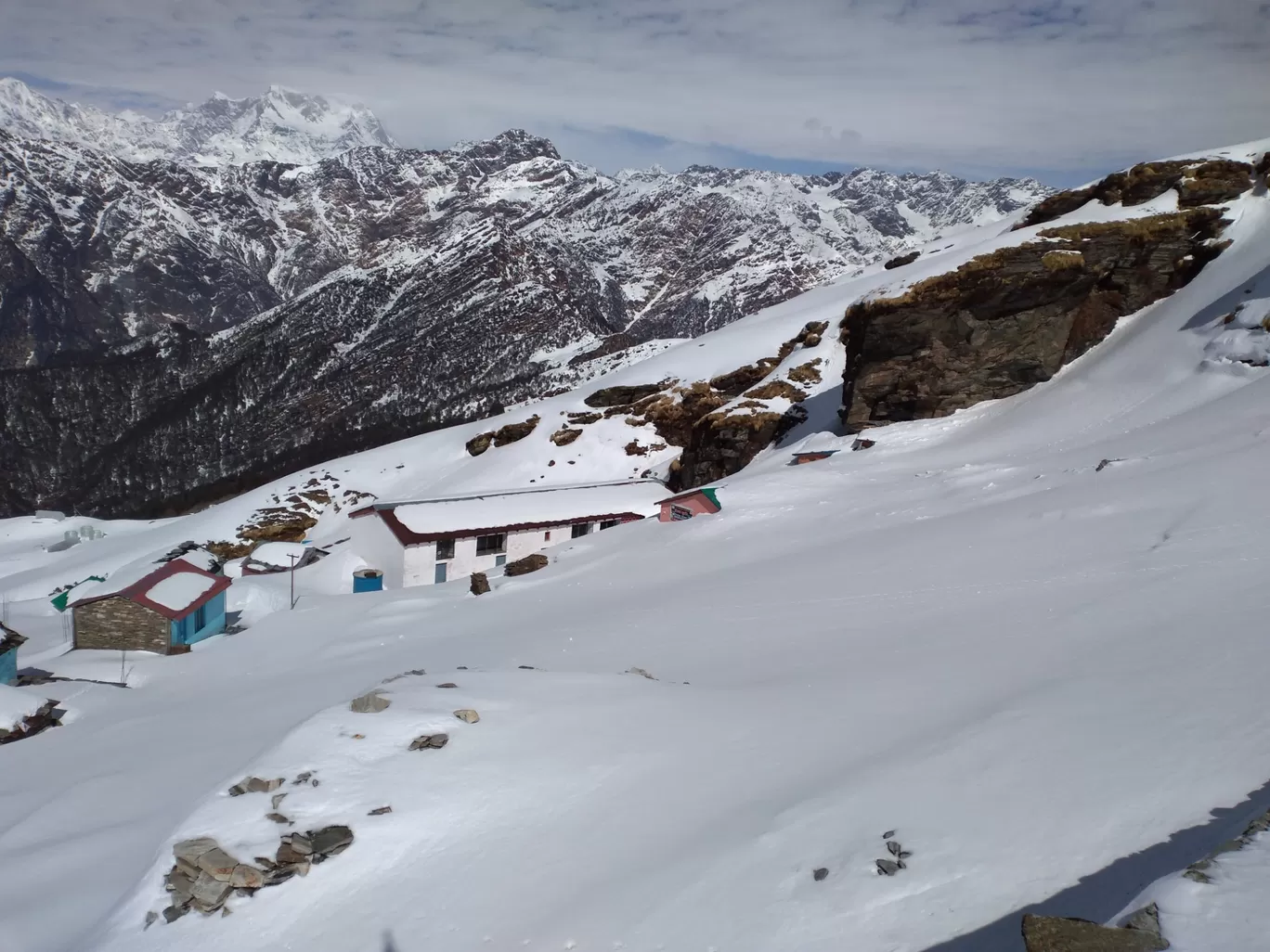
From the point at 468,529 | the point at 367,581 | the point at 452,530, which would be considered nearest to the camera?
the point at 367,581

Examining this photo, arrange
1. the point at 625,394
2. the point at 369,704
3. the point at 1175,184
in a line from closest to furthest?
the point at 369,704 → the point at 1175,184 → the point at 625,394

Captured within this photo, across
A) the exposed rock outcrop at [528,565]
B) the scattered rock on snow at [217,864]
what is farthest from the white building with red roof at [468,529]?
the scattered rock on snow at [217,864]

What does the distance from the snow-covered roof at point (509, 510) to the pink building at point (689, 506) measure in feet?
37.8

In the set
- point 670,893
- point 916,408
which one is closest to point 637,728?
point 670,893

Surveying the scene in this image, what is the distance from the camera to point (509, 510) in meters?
42.4

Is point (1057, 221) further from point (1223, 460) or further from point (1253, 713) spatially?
point (1253, 713)

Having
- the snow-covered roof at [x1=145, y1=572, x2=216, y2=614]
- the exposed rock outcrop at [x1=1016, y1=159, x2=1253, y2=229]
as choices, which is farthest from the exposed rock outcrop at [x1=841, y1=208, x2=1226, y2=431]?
the snow-covered roof at [x1=145, y1=572, x2=216, y2=614]

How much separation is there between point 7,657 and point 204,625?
20.9 ft

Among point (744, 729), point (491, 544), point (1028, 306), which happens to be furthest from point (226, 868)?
point (1028, 306)

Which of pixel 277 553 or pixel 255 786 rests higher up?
pixel 255 786

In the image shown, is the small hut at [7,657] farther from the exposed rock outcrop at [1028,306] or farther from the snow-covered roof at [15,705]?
the exposed rock outcrop at [1028,306]

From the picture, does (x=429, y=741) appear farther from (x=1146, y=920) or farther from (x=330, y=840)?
(x=1146, y=920)

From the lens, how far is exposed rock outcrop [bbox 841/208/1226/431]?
39.3 metres

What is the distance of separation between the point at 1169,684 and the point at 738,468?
38632 mm
